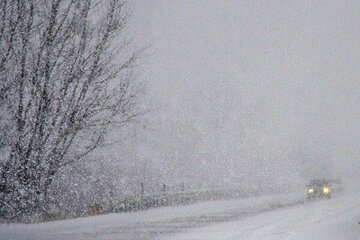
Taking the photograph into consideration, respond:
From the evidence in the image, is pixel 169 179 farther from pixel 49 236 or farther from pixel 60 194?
pixel 49 236

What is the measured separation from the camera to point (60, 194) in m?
20.5

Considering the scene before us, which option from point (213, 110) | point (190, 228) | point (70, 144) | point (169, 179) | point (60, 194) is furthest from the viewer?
point (213, 110)

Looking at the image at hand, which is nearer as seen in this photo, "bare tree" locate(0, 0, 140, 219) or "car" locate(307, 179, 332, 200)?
"bare tree" locate(0, 0, 140, 219)

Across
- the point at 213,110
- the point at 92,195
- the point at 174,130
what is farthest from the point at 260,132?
the point at 92,195

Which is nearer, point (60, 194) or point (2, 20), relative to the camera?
point (2, 20)

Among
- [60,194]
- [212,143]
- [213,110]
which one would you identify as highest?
[213,110]

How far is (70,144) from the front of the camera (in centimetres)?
1125

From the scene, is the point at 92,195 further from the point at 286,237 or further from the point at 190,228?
the point at 286,237

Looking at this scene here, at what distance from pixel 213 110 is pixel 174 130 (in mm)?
9292

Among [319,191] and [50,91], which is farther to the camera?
[319,191]

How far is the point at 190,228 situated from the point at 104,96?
6.56m

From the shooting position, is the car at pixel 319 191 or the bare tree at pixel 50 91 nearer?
the bare tree at pixel 50 91

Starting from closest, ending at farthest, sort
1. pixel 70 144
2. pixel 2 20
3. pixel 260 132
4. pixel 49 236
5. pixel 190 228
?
pixel 2 20 → pixel 70 144 → pixel 49 236 → pixel 190 228 → pixel 260 132

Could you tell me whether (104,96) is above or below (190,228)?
above
